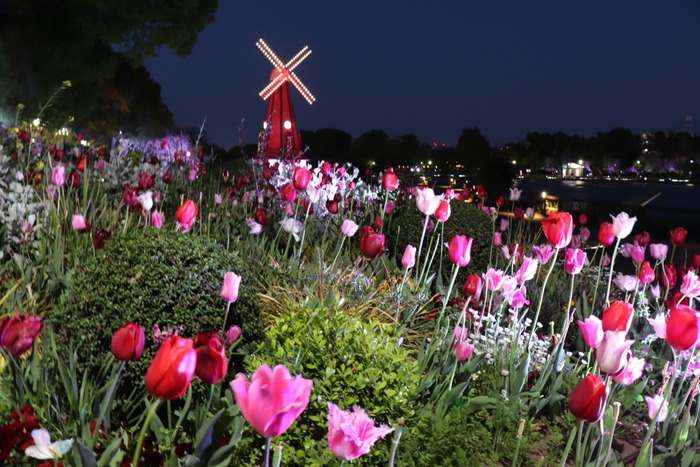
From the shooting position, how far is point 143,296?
2.56 meters

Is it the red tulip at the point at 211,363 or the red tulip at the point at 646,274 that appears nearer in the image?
the red tulip at the point at 211,363

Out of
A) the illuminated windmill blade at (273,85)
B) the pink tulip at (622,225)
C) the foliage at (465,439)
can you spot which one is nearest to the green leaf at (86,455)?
the foliage at (465,439)

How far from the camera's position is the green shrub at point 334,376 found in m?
2.18

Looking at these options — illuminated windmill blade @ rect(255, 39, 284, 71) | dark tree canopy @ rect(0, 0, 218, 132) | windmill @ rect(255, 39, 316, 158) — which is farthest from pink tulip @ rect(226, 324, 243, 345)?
illuminated windmill blade @ rect(255, 39, 284, 71)

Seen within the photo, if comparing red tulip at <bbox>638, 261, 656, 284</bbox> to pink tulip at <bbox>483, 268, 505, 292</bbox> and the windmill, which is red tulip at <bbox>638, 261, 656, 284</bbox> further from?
the windmill

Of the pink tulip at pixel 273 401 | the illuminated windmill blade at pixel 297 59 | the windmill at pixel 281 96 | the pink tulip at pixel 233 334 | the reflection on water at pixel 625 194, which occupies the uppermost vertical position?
the illuminated windmill blade at pixel 297 59

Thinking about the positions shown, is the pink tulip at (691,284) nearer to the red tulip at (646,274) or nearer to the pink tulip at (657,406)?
the red tulip at (646,274)

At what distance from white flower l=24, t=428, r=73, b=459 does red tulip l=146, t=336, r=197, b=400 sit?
1.69 feet

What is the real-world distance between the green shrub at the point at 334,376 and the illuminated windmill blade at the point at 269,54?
77.2ft

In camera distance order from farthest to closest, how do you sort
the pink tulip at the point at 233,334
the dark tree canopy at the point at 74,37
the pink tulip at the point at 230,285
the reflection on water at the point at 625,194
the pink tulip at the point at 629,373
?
the dark tree canopy at the point at 74,37
the reflection on water at the point at 625,194
the pink tulip at the point at 233,334
the pink tulip at the point at 230,285
the pink tulip at the point at 629,373

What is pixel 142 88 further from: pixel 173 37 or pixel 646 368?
pixel 646 368

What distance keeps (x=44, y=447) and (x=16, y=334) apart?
33 cm

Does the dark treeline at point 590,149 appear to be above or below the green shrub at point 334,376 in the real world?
above

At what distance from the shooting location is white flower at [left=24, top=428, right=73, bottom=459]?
1.61 meters
